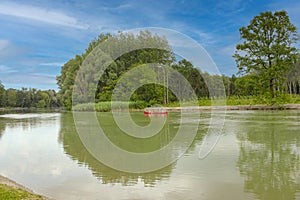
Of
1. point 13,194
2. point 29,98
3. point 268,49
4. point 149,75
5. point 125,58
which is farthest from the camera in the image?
point 29,98

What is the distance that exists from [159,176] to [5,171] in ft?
12.4

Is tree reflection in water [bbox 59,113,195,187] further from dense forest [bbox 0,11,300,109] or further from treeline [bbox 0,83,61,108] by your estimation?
treeline [bbox 0,83,61,108]

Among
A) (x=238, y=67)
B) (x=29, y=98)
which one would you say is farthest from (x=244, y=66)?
(x=29, y=98)

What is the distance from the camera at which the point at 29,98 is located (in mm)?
86312

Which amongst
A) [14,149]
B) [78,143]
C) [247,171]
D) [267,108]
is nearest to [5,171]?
[14,149]

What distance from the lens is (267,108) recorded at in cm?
2706

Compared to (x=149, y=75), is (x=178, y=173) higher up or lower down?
lower down

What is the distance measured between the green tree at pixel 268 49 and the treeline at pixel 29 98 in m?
64.6

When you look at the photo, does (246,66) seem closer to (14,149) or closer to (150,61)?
(150,61)

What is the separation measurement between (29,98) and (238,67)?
73.3 m

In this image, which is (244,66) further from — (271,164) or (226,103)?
(271,164)

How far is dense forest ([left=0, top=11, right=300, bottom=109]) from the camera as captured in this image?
1061 inches

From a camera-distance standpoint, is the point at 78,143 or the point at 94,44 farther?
the point at 94,44

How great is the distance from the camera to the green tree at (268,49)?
26.8m
